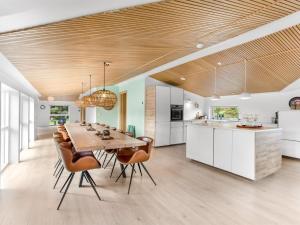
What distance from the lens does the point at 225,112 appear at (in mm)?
7848

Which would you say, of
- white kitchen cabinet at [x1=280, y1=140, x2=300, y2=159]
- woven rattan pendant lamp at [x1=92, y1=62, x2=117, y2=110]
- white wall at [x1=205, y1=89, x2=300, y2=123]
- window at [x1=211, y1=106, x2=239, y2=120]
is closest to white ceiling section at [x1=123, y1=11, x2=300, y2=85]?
woven rattan pendant lamp at [x1=92, y1=62, x2=117, y2=110]

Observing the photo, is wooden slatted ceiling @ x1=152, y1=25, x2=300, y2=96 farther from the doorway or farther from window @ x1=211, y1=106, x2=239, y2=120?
the doorway

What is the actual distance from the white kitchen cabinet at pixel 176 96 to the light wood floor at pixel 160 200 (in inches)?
131

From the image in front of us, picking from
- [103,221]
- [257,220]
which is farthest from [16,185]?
[257,220]

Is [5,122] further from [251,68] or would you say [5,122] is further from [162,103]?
[251,68]

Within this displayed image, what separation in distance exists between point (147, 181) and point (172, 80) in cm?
444

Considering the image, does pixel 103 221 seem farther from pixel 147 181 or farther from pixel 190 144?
pixel 190 144

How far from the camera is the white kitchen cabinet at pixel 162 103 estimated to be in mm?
6344

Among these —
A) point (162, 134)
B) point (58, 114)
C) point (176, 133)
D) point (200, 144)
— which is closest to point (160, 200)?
point (200, 144)

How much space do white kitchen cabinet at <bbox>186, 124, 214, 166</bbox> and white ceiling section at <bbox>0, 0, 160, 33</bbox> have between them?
3215 millimetres

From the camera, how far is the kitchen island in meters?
3.35

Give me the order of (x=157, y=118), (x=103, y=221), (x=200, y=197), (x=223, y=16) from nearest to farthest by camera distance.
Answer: (x=103, y=221) < (x=223, y=16) < (x=200, y=197) < (x=157, y=118)

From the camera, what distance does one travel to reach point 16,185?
3.11 m

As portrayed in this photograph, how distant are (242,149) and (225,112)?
4.68m
